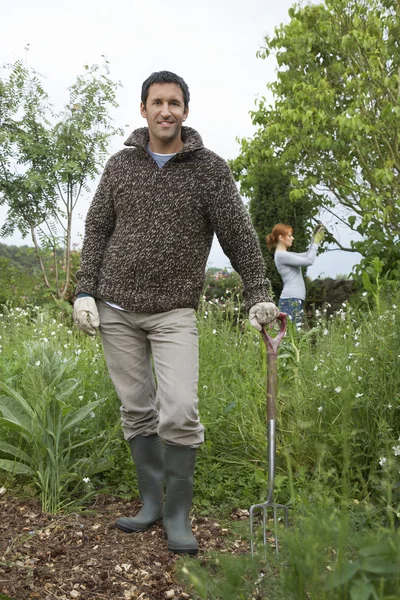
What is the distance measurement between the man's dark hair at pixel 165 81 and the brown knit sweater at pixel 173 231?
0.60 ft

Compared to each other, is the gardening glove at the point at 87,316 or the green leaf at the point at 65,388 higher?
the gardening glove at the point at 87,316

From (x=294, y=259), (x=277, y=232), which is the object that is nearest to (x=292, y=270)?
(x=294, y=259)

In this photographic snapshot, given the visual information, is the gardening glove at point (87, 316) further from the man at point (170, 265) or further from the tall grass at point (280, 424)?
the tall grass at point (280, 424)

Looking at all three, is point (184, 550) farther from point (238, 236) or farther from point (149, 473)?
point (238, 236)

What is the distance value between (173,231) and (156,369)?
605 millimetres

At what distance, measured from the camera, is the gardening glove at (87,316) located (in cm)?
306

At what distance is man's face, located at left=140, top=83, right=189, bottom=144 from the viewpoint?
3000mm

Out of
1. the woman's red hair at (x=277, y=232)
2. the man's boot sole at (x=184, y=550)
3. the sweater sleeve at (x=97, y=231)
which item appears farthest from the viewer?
the woman's red hair at (x=277, y=232)

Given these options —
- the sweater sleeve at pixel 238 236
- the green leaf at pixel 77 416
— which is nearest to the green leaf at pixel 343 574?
the sweater sleeve at pixel 238 236

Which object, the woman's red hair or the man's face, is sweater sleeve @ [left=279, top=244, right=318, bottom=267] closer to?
the woman's red hair

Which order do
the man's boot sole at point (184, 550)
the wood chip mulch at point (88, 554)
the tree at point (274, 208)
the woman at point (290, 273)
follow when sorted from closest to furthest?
the wood chip mulch at point (88, 554), the man's boot sole at point (184, 550), the woman at point (290, 273), the tree at point (274, 208)

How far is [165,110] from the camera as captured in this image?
Answer: 298 cm

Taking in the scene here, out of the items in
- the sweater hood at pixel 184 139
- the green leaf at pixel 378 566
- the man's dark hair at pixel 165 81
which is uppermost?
the man's dark hair at pixel 165 81

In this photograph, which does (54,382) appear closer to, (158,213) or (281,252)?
(158,213)
